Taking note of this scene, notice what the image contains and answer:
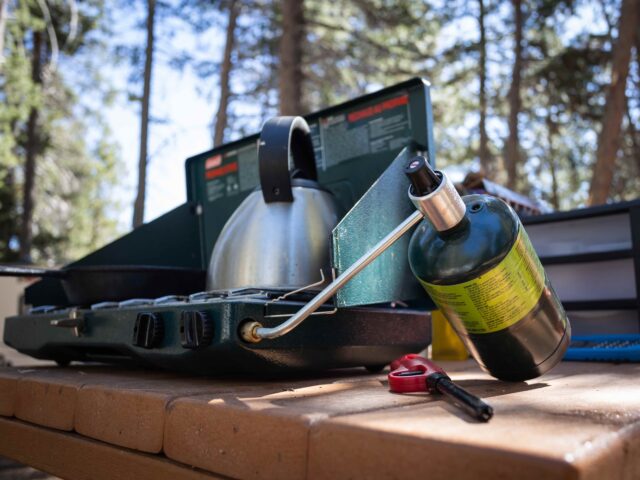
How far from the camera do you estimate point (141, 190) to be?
7.17 m

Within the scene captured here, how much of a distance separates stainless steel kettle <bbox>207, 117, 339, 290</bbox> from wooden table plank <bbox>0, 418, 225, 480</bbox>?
354 mm

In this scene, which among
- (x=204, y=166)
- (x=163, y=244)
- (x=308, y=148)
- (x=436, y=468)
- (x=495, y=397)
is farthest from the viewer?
(x=204, y=166)

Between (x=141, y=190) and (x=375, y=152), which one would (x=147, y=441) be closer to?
A: (x=375, y=152)

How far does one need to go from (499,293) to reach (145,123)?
742 cm

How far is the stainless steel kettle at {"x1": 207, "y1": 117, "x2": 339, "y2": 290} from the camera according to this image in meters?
1.01

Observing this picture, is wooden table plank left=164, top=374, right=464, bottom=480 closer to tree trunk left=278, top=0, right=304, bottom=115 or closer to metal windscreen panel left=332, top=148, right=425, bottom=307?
metal windscreen panel left=332, top=148, right=425, bottom=307

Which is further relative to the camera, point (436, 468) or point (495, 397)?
point (495, 397)

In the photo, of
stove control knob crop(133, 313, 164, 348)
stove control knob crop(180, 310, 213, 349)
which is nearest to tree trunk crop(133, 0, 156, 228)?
stove control knob crop(133, 313, 164, 348)

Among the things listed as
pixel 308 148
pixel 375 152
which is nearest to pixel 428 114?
pixel 375 152

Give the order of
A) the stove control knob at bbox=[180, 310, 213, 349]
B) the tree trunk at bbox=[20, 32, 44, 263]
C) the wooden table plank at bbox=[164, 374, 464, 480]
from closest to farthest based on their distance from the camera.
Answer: the wooden table plank at bbox=[164, 374, 464, 480] → the stove control knob at bbox=[180, 310, 213, 349] → the tree trunk at bbox=[20, 32, 44, 263]

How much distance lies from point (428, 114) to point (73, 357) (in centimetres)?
96

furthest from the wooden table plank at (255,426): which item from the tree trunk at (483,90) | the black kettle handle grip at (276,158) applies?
the tree trunk at (483,90)

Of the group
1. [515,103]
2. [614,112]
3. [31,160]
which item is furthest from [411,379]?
[31,160]

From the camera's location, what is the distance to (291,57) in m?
5.50
